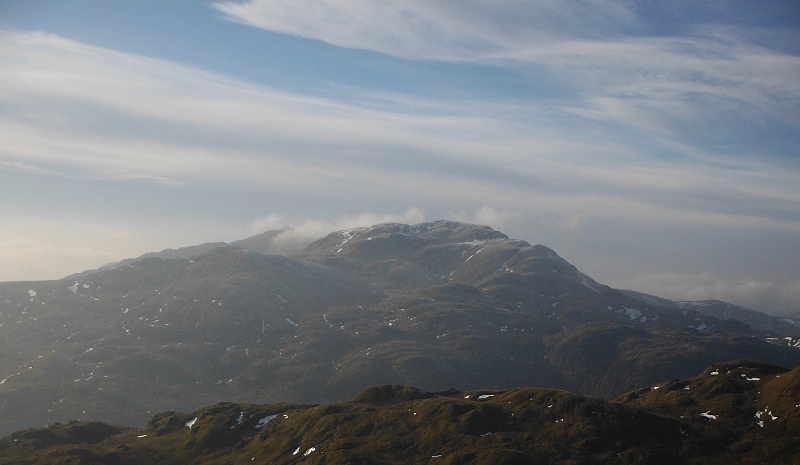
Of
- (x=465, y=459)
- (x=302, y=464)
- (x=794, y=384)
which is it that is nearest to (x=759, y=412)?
(x=794, y=384)

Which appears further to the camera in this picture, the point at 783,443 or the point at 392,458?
the point at 392,458

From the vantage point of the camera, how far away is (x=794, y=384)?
653ft

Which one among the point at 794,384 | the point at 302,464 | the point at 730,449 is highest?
the point at 794,384

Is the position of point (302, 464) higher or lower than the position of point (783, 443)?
lower

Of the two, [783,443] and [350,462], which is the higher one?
[783,443]

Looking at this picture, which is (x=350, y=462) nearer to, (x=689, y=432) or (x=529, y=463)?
(x=529, y=463)

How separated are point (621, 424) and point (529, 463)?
37.1m

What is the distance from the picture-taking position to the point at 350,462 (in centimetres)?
18825

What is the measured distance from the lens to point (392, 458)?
648ft

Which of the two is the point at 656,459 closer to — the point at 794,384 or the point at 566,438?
the point at 566,438

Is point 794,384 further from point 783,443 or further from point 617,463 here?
point 617,463

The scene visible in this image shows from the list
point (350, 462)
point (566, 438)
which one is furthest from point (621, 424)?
point (350, 462)

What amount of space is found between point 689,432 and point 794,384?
122 feet

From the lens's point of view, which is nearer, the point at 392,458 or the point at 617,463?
the point at 617,463
